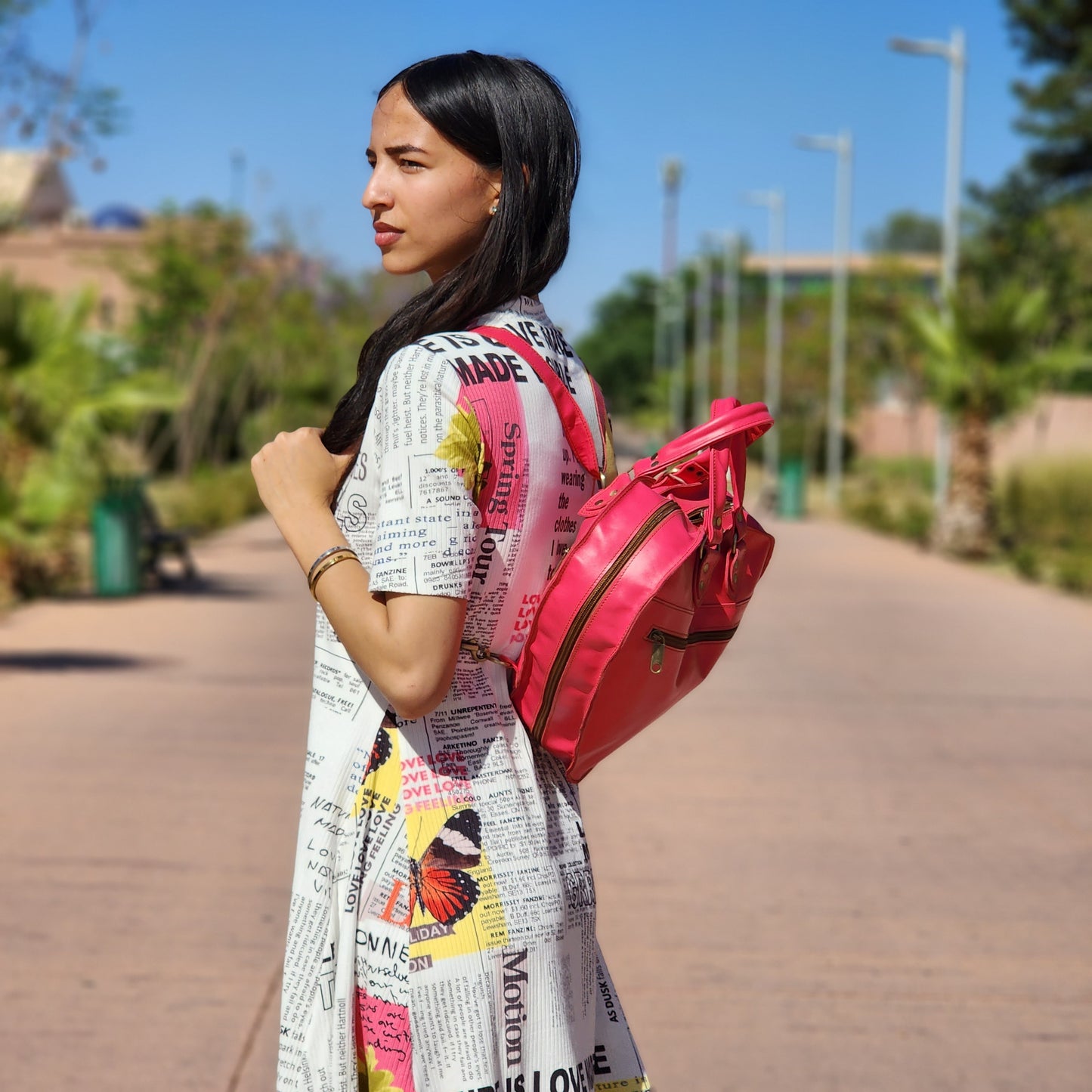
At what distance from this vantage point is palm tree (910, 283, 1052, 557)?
18734mm

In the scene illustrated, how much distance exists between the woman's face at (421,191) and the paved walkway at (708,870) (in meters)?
2.49

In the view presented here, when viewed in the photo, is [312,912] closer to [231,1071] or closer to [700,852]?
[231,1071]

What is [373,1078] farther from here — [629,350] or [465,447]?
[629,350]

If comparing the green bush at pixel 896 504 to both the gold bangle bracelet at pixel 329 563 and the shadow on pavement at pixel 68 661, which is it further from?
the gold bangle bracelet at pixel 329 563

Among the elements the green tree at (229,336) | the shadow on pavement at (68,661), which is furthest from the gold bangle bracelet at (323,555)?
the green tree at (229,336)

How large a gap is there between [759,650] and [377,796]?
9.57 meters

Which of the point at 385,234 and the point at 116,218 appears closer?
the point at 385,234

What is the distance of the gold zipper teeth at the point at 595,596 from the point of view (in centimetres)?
176

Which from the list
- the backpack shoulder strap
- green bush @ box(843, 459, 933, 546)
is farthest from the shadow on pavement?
green bush @ box(843, 459, 933, 546)

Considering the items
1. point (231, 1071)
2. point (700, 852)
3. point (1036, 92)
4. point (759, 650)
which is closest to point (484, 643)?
point (231, 1071)

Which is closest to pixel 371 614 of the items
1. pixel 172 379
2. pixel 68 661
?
pixel 68 661

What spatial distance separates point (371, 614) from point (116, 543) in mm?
12409

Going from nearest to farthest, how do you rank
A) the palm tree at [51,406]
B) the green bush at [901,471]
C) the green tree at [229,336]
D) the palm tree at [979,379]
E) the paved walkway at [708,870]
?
the paved walkway at [708,870] < the palm tree at [51,406] < the palm tree at [979,379] < the green tree at [229,336] < the green bush at [901,471]

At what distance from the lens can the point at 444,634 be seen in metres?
1.71
